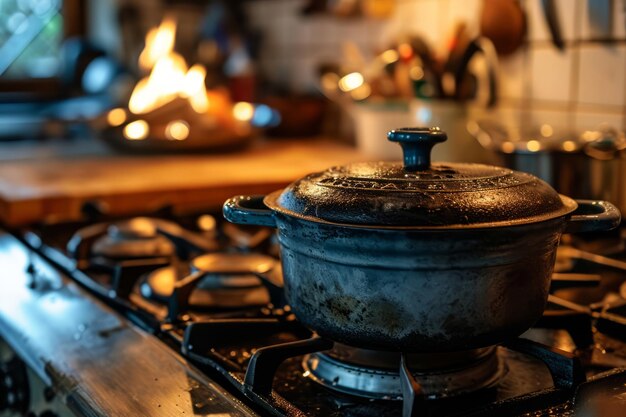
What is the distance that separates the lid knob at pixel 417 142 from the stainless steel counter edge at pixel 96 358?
0.83 feet

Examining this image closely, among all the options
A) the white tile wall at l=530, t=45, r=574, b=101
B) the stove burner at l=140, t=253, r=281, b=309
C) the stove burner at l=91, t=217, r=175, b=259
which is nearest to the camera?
the stove burner at l=140, t=253, r=281, b=309

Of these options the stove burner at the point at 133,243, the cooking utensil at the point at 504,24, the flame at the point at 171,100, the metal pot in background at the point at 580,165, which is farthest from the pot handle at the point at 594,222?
the flame at the point at 171,100

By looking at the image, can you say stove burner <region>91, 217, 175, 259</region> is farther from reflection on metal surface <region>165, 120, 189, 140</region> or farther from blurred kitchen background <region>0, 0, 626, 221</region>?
reflection on metal surface <region>165, 120, 189, 140</region>

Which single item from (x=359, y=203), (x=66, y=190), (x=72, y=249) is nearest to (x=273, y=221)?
(x=359, y=203)

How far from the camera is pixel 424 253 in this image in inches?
23.0

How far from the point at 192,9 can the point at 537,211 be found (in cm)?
254

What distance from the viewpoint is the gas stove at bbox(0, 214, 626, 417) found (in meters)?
0.64

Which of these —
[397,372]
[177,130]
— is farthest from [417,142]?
[177,130]

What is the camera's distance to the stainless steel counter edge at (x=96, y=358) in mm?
657

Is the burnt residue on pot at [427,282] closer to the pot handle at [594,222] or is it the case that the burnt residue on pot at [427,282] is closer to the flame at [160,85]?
the pot handle at [594,222]

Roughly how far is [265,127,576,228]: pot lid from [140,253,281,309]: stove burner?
0.82ft

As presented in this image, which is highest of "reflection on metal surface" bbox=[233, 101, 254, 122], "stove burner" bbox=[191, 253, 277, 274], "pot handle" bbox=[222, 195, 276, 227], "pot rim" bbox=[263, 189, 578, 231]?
"pot rim" bbox=[263, 189, 578, 231]

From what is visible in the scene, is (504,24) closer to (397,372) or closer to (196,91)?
(196,91)

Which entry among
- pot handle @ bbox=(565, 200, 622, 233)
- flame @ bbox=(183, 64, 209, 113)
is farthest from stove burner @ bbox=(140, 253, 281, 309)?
flame @ bbox=(183, 64, 209, 113)
